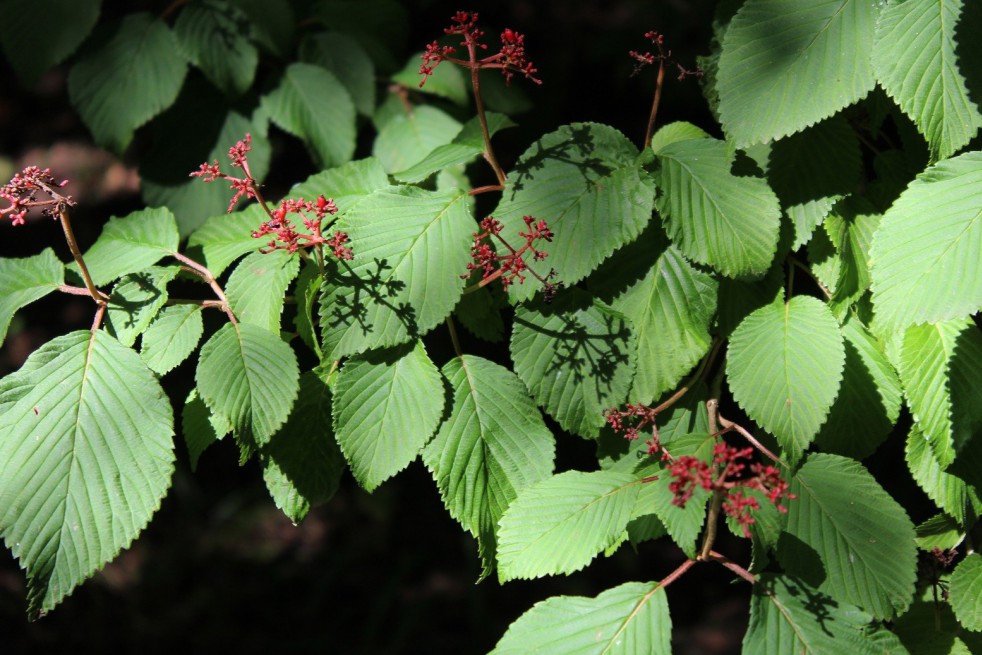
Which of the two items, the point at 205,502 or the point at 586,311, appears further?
the point at 205,502

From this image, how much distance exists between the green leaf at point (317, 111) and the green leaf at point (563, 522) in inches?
41.7

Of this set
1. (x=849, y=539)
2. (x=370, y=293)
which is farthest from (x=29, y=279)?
(x=849, y=539)

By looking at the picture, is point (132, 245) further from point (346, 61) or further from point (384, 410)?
point (346, 61)

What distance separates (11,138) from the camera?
3.90m

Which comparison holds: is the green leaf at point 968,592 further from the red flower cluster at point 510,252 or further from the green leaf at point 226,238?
the green leaf at point 226,238

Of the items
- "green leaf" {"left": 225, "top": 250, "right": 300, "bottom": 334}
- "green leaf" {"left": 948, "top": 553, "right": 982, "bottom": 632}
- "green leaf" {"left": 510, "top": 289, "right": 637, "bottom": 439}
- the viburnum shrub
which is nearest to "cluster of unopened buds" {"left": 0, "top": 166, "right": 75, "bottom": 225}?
the viburnum shrub

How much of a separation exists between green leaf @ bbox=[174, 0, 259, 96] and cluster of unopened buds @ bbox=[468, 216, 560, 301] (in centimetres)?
103

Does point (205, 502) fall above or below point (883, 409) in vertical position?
below

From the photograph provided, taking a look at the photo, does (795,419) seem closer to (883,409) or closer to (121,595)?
(883,409)

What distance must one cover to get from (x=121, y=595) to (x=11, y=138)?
7.18 feet

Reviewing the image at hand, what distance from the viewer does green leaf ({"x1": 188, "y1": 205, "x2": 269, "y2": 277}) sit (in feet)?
4.33

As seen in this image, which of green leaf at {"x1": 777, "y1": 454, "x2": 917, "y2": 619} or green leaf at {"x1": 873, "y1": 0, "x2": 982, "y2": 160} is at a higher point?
green leaf at {"x1": 873, "y1": 0, "x2": 982, "y2": 160}

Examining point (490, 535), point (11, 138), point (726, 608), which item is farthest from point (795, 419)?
point (11, 138)

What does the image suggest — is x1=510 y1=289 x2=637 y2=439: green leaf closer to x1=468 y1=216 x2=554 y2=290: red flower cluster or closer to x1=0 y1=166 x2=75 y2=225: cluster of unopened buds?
x1=468 y1=216 x2=554 y2=290: red flower cluster
